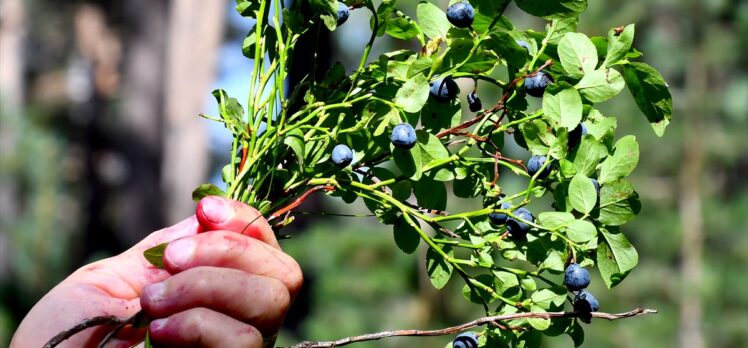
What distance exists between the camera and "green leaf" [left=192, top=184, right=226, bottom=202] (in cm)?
99

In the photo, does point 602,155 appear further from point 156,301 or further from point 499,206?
point 156,301

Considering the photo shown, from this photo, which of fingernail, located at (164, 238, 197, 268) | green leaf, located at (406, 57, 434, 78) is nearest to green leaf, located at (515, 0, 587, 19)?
green leaf, located at (406, 57, 434, 78)

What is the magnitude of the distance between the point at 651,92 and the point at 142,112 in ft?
31.5

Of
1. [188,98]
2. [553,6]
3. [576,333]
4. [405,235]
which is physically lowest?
[188,98]

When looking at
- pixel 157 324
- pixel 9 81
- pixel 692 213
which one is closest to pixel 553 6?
pixel 157 324

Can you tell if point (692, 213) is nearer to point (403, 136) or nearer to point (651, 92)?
point (651, 92)

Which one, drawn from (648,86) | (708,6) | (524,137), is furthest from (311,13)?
(708,6)

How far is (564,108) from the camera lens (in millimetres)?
930

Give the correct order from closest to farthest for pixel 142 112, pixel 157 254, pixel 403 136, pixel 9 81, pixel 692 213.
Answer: pixel 403 136, pixel 157 254, pixel 692 213, pixel 142 112, pixel 9 81

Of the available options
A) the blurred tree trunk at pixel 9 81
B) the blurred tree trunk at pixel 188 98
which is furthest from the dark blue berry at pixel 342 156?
the blurred tree trunk at pixel 9 81

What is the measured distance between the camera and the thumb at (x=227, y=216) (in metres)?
0.96

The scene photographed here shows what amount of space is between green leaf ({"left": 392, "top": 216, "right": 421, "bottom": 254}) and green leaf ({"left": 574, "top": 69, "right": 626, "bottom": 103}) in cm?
23

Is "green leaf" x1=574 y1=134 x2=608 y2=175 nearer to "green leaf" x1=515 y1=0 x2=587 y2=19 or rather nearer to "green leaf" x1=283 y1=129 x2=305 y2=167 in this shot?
"green leaf" x1=515 y1=0 x2=587 y2=19

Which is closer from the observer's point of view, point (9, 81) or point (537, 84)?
point (537, 84)
